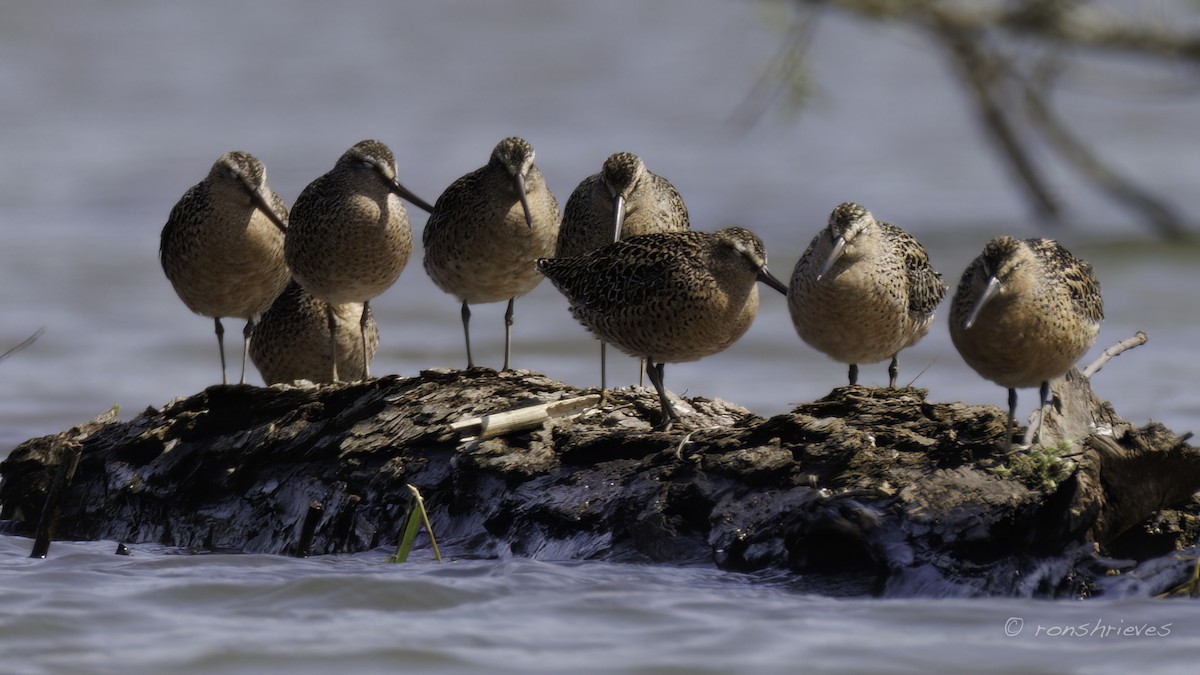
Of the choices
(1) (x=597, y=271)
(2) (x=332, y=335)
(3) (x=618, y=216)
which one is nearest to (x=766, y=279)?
(1) (x=597, y=271)

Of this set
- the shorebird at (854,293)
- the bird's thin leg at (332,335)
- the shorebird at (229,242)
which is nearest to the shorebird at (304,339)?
the bird's thin leg at (332,335)

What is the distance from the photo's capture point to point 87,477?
642 cm

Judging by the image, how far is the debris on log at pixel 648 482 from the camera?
16.4ft

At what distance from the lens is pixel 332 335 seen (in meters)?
7.62

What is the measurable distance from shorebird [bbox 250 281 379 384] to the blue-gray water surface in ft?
5.58

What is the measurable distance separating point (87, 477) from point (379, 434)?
1296 mm

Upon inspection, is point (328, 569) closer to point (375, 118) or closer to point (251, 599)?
point (251, 599)

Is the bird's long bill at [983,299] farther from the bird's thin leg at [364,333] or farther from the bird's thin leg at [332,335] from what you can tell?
the bird's thin leg at [332,335]

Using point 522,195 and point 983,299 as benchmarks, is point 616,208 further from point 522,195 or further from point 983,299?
point 983,299

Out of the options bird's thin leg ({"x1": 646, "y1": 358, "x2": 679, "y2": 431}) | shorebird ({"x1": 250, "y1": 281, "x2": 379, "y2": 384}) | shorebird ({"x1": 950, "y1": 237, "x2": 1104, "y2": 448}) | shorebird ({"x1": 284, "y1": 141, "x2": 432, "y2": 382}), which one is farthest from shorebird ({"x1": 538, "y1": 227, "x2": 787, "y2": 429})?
shorebird ({"x1": 250, "y1": 281, "x2": 379, "y2": 384})

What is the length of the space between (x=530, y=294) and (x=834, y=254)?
7561mm

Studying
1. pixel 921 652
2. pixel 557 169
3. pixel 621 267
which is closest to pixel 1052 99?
pixel 557 169

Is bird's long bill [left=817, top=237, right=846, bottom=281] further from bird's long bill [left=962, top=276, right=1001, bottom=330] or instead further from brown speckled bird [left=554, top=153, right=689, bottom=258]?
brown speckled bird [left=554, top=153, right=689, bottom=258]

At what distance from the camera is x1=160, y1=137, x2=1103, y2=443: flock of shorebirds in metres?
5.54
